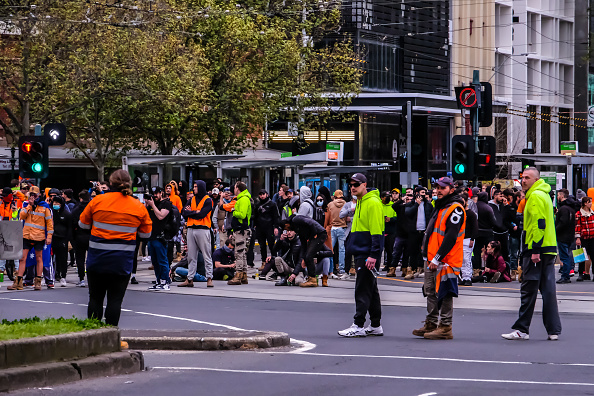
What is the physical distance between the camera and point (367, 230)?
12547 millimetres

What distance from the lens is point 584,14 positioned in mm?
78375

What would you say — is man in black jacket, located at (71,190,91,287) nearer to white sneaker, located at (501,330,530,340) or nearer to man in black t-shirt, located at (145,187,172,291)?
man in black t-shirt, located at (145,187,172,291)

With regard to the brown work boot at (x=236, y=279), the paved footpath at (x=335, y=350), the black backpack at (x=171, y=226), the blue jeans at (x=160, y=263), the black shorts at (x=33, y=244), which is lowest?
the paved footpath at (x=335, y=350)

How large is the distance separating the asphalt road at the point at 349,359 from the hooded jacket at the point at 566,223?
5.95 m

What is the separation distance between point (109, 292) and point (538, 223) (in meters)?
4.75

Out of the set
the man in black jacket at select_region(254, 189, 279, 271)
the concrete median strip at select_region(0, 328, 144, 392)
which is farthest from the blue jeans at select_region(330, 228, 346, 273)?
the concrete median strip at select_region(0, 328, 144, 392)

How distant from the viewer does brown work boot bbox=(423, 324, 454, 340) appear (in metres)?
12.3

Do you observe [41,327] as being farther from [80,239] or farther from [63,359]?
[80,239]

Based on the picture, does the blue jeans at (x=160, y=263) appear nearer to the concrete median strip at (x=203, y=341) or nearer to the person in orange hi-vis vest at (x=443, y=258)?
the concrete median strip at (x=203, y=341)

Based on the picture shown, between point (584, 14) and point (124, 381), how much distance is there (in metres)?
74.0

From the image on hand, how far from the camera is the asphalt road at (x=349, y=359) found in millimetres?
8734

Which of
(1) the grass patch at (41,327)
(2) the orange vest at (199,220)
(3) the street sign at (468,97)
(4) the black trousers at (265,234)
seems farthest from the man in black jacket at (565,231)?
(1) the grass patch at (41,327)

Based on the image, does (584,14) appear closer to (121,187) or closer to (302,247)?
(302,247)

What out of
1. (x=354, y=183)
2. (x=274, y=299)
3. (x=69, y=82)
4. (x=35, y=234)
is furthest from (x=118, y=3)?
(x=354, y=183)
